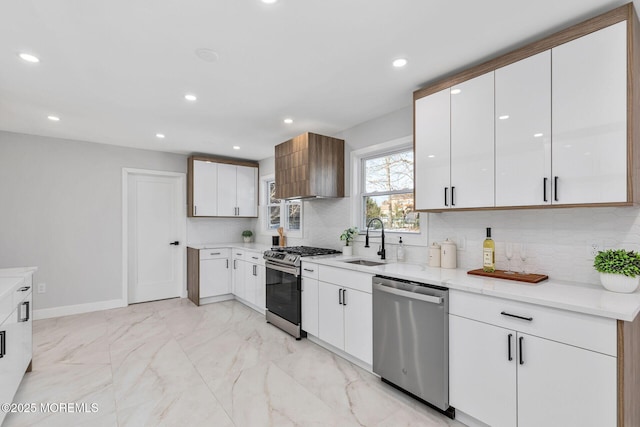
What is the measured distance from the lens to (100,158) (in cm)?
470

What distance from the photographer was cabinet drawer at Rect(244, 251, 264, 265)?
4.35m

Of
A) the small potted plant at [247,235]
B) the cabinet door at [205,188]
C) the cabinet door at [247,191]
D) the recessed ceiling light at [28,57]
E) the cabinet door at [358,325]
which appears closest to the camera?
the recessed ceiling light at [28,57]

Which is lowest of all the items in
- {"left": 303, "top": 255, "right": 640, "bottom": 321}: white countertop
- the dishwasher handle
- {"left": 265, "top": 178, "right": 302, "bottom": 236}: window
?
the dishwasher handle

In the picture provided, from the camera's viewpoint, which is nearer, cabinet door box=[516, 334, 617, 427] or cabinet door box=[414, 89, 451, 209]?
cabinet door box=[516, 334, 617, 427]

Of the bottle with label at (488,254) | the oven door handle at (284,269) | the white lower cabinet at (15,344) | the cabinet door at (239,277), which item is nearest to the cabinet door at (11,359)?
the white lower cabinet at (15,344)

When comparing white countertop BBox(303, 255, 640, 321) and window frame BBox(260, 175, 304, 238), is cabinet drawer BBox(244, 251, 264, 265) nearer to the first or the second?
window frame BBox(260, 175, 304, 238)

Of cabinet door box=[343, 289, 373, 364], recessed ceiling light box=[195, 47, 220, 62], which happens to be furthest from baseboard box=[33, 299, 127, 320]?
recessed ceiling light box=[195, 47, 220, 62]

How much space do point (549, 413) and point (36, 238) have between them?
574 cm

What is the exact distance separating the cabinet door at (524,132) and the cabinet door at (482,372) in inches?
34.8

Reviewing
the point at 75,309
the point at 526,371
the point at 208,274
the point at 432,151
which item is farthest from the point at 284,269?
the point at 75,309

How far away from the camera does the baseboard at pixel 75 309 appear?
424 cm

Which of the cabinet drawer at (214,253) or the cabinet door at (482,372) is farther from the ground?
the cabinet drawer at (214,253)

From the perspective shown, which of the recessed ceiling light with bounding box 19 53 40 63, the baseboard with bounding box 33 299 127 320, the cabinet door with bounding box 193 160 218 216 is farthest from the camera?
the cabinet door with bounding box 193 160 218 216

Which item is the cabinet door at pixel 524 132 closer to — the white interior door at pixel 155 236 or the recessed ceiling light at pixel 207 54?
the recessed ceiling light at pixel 207 54
